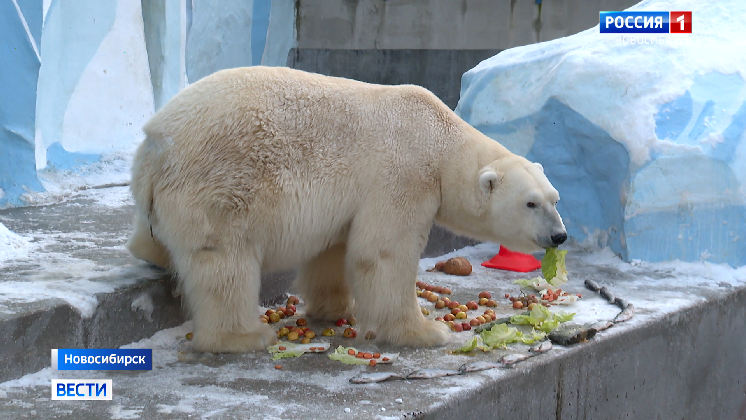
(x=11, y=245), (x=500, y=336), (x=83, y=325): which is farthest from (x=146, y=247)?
(x=500, y=336)

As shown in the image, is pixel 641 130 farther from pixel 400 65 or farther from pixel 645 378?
pixel 400 65

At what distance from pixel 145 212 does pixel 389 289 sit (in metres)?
1.23

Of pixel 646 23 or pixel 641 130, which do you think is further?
pixel 646 23

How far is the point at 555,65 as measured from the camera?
630 cm

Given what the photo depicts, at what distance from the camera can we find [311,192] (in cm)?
358

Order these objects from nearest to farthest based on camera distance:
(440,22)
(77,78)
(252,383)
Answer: (252,383), (77,78), (440,22)

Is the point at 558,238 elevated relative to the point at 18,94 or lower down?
lower down

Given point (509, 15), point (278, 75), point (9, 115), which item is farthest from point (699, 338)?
point (509, 15)

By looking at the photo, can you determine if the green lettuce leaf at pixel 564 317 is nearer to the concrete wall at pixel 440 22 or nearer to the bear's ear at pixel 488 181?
the bear's ear at pixel 488 181

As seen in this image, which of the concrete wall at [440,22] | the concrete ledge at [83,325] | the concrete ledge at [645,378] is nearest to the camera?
the concrete ledge at [83,325]

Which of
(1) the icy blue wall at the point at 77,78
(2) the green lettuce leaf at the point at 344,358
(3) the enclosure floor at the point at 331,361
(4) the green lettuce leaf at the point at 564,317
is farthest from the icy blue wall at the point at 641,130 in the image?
(1) the icy blue wall at the point at 77,78

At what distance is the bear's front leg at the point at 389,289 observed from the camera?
3674 millimetres

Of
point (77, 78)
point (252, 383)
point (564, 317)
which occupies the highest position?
point (77, 78)

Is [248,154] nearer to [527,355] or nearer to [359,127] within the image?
[359,127]
